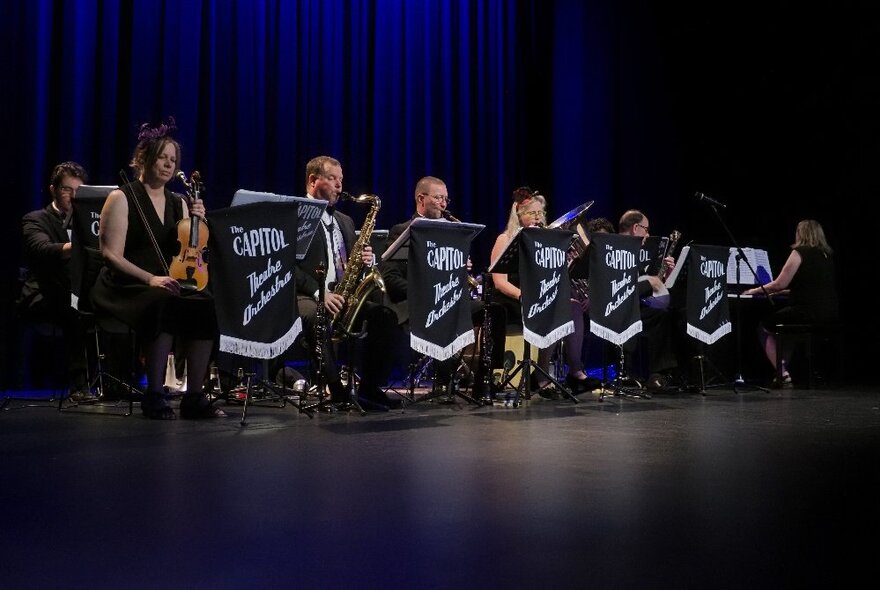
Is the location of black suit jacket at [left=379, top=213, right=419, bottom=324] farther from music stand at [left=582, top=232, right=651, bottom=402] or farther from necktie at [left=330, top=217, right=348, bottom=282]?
music stand at [left=582, top=232, right=651, bottom=402]

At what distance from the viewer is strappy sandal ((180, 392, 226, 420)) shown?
16.1 ft

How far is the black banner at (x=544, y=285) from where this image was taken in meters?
5.71

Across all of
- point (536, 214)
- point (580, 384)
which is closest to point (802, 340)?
point (580, 384)

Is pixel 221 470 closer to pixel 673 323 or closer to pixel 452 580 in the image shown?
pixel 452 580

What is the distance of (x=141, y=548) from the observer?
2.01 metres

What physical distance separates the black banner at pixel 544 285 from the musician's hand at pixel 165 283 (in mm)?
2131

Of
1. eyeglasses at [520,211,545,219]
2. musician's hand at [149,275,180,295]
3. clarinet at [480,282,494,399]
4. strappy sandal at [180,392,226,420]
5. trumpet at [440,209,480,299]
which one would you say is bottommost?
strappy sandal at [180,392,226,420]

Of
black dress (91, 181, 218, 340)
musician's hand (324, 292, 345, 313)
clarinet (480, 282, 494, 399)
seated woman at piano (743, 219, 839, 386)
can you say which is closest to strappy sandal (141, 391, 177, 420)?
black dress (91, 181, 218, 340)

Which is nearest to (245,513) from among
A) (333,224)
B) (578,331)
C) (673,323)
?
(333,224)

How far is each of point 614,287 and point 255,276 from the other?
2.87 metres

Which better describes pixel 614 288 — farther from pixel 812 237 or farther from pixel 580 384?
pixel 812 237

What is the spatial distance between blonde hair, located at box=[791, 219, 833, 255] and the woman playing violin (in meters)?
5.89

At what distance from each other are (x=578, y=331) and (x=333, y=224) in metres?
2.19

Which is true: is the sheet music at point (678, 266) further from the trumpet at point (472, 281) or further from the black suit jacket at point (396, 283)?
the black suit jacket at point (396, 283)
